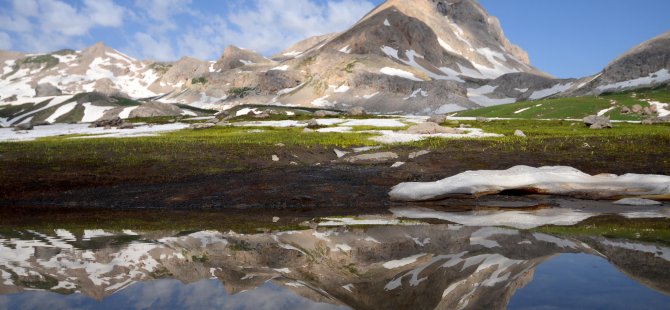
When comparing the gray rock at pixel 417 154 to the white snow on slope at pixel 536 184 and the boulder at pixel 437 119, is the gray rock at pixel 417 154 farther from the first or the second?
the boulder at pixel 437 119

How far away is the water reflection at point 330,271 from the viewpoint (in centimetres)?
967

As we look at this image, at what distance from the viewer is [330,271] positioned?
11.8 m

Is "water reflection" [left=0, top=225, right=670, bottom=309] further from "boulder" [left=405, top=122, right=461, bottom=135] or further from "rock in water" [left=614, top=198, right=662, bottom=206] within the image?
"boulder" [left=405, top=122, right=461, bottom=135]

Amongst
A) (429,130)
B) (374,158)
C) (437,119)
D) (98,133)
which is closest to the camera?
(374,158)

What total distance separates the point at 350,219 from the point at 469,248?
27.5 ft

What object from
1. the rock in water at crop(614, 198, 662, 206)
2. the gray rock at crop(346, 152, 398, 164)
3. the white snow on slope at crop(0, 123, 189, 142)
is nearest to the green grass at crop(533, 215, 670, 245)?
the rock in water at crop(614, 198, 662, 206)

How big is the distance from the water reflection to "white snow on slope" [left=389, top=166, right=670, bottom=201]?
11000 mm

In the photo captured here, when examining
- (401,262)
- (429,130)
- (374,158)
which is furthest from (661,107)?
(401,262)

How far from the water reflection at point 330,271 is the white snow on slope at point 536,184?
11.0 meters

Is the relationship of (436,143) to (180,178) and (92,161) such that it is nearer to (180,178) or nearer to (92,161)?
(180,178)

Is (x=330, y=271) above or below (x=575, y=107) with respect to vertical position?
below

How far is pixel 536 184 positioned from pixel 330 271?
65.5ft

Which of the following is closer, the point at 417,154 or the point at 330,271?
the point at 330,271

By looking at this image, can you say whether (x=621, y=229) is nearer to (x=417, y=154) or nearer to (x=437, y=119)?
(x=417, y=154)
